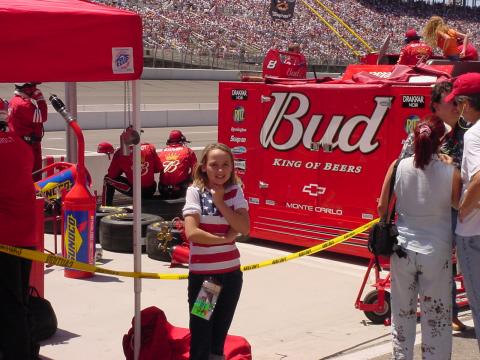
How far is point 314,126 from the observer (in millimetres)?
8641

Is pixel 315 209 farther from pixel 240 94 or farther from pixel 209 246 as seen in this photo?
pixel 209 246

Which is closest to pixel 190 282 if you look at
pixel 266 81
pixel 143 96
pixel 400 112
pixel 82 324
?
pixel 82 324

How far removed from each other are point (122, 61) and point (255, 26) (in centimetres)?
4718

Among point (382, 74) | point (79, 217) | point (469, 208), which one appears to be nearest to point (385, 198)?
point (469, 208)

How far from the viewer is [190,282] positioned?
4.55 meters

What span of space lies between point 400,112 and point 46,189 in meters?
3.88

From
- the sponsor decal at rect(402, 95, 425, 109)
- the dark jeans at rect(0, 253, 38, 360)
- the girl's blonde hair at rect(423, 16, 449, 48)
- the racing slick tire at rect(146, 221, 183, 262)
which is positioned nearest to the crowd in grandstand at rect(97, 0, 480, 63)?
the girl's blonde hair at rect(423, 16, 449, 48)

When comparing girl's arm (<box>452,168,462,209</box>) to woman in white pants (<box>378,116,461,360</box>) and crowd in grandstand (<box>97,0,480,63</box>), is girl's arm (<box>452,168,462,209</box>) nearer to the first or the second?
woman in white pants (<box>378,116,461,360</box>)

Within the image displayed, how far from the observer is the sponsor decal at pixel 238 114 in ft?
30.3

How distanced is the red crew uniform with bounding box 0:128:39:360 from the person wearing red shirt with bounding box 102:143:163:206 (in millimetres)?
5099

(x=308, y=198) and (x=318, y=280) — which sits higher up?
(x=308, y=198)

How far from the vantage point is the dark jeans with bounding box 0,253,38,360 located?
467 centimetres

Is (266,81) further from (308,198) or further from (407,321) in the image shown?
(407,321)

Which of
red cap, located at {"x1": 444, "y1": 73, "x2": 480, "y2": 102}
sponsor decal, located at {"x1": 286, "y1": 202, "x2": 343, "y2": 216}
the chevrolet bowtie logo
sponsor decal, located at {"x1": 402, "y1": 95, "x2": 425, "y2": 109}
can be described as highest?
red cap, located at {"x1": 444, "y1": 73, "x2": 480, "y2": 102}
